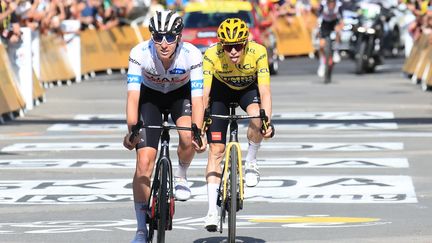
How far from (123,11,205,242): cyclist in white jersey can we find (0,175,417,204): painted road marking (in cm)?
324

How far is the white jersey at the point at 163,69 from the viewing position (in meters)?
10.5

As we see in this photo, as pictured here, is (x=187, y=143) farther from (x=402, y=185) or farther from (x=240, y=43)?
(x=402, y=185)

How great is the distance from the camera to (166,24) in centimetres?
1026

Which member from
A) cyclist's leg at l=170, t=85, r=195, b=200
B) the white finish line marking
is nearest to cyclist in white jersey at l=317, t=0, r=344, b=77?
the white finish line marking

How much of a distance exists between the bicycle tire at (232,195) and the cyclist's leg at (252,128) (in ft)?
2.25

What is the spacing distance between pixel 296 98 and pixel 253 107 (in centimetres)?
1651

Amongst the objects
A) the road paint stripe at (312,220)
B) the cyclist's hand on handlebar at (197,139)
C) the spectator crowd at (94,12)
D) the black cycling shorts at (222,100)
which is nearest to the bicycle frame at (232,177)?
the black cycling shorts at (222,100)

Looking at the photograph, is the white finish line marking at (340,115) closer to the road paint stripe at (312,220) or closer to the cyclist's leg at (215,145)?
the road paint stripe at (312,220)

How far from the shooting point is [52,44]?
3225 cm

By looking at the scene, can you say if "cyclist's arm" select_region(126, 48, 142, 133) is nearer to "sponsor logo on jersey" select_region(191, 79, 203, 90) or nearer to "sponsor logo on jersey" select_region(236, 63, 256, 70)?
"sponsor logo on jersey" select_region(191, 79, 203, 90)

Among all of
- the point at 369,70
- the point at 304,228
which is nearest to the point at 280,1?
the point at 369,70

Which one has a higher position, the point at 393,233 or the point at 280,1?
the point at 393,233

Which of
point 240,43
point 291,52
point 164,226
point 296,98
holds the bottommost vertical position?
point 291,52

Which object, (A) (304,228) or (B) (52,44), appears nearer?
(A) (304,228)
